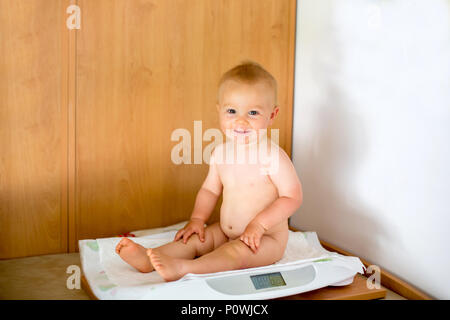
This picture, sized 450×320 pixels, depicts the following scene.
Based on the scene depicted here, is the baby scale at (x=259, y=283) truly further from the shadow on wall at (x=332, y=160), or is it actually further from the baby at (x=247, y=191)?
the shadow on wall at (x=332, y=160)

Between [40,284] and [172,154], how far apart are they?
525mm

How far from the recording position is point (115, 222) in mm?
1361

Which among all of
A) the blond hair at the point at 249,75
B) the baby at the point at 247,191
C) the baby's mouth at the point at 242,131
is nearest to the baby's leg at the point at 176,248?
the baby at the point at 247,191

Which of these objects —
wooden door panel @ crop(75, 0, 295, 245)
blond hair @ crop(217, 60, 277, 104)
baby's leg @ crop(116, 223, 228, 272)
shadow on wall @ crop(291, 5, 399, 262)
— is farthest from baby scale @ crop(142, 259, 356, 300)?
wooden door panel @ crop(75, 0, 295, 245)

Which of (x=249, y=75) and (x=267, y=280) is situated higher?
(x=249, y=75)

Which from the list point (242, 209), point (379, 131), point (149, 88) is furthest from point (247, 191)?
point (149, 88)

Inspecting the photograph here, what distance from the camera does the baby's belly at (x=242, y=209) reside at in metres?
1.10

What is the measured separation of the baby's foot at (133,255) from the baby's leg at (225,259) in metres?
0.05

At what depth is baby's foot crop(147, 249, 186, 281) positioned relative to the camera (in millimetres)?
912

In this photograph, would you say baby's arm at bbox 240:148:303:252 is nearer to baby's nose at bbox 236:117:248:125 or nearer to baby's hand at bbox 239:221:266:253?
baby's hand at bbox 239:221:266:253

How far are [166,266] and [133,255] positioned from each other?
10cm

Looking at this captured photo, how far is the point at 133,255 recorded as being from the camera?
98 centimetres

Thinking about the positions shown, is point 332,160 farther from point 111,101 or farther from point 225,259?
point 111,101

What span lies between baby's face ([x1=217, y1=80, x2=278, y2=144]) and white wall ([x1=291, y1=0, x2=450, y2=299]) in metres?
0.28
